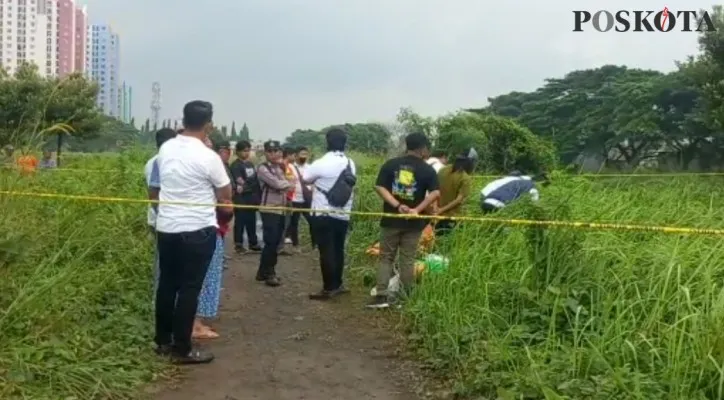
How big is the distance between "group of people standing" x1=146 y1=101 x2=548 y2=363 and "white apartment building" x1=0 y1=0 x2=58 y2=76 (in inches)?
377

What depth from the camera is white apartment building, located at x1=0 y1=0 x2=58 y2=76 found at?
18417mm

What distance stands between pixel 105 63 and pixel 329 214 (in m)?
20.0

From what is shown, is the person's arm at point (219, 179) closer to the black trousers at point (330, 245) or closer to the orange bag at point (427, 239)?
the black trousers at point (330, 245)

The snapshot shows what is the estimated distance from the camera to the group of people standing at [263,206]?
5215 millimetres

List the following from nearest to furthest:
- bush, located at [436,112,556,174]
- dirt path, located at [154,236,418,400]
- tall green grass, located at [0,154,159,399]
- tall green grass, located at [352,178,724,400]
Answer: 1. tall green grass, located at [352,178,724,400]
2. tall green grass, located at [0,154,159,399]
3. dirt path, located at [154,236,418,400]
4. bush, located at [436,112,556,174]

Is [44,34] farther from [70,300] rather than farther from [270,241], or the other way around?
[70,300]

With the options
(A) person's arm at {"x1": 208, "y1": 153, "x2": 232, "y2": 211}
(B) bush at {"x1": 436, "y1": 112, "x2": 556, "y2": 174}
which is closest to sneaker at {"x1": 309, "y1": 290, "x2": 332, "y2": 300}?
(A) person's arm at {"x1": 208, "y1": 153, "x2": 232, "y2": 211}

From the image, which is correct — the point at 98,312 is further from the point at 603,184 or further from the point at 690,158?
the point at 690,158

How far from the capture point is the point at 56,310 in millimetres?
5125

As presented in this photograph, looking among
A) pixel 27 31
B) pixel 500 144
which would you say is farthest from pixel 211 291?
pixel 27 31

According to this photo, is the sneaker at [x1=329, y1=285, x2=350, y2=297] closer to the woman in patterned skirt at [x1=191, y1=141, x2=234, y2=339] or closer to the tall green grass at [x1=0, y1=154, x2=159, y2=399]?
the tall green grass at [x1=0, y1=154, x2=159, y2=399]

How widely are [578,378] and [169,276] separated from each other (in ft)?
8.61

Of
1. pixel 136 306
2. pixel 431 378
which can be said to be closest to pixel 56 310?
pixel 136 306

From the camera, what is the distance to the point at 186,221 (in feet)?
16.9
